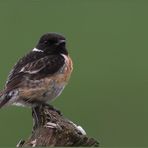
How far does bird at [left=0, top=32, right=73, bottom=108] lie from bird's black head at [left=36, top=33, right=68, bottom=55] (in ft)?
0.89

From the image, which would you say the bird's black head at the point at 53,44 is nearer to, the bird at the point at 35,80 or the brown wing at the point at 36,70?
the bird at the point at 35,80

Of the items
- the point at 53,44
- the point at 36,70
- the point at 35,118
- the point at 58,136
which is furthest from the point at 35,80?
the point at 58,136

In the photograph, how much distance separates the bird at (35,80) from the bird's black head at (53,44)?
0.89 feet

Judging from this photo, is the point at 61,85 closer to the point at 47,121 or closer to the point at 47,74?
the point at 47,74

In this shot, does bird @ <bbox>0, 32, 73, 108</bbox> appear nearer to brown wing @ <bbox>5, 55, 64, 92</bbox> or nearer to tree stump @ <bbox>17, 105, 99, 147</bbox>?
brown wing @ <bbox>5, 55, 64, 92</bbox>

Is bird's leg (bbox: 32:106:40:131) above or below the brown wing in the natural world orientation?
below

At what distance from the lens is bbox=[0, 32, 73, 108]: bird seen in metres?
9.39

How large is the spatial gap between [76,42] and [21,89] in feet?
33.6

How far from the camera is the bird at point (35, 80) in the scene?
9391mm

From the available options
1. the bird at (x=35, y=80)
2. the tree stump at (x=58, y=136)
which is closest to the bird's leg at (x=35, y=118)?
the tree stump at (x=58, y=136)

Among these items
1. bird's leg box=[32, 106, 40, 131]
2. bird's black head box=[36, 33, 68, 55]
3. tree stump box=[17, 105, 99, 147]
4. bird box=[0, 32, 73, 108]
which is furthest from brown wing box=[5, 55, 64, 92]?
tree stump box=[17, 105, 99, 147]

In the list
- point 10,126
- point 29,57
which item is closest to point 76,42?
point 10,126

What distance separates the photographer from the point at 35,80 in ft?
31.5

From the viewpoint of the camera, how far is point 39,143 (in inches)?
269
